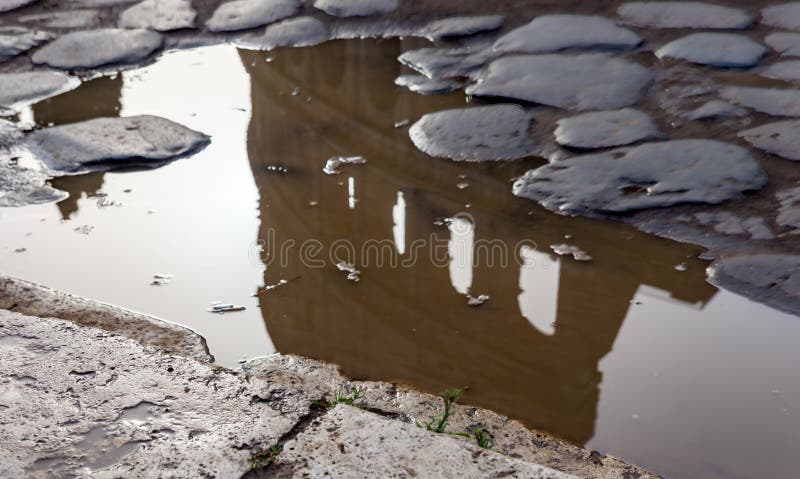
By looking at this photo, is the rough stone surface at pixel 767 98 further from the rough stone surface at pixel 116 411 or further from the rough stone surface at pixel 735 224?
the rough stone surface at pixel 116 411

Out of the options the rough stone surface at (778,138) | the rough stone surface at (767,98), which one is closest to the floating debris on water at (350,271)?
the rough stone surface at (778,138)

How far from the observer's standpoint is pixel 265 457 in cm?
163

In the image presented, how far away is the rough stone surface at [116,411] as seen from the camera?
162 cm

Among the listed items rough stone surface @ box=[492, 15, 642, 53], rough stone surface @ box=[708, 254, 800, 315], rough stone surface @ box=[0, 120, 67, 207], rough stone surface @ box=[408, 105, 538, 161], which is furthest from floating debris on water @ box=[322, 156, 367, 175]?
rough stone surface @ box=[708, 254, 800, 315]

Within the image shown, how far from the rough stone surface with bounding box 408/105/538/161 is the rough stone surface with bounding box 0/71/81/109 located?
1576 millimetres

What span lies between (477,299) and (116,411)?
99 centimetres

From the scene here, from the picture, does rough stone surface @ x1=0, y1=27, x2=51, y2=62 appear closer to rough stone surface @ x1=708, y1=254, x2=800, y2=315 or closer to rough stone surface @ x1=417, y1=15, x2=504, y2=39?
rough stone surface @ x1=417, y1=15, x2=504, y2=39

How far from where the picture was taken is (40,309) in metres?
2.24

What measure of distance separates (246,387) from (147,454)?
0.29m

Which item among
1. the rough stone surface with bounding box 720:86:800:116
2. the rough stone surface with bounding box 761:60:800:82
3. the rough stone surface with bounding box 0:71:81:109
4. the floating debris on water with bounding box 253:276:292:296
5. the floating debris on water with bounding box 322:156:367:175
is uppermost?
the rough stone surface with bounding box 761:60:800:82

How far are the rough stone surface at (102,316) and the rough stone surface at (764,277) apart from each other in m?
1.38

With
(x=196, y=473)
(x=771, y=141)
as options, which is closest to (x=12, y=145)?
(x=196, y=473)

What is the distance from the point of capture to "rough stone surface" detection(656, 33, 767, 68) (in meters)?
3.63

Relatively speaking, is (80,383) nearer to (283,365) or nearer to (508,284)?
(283,365)
